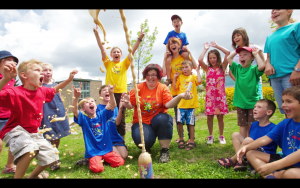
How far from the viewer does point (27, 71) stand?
259 centimetres

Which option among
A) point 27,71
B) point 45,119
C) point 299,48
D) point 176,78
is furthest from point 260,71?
point 45,119

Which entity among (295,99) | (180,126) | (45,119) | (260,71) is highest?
(260,71)

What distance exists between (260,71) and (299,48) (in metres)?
0.65

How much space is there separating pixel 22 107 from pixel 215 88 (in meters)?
3.56

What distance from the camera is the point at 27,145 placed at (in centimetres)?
235

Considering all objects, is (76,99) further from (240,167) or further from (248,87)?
(248,87)

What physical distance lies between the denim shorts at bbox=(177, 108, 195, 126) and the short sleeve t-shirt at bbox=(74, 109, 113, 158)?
62.1 inches

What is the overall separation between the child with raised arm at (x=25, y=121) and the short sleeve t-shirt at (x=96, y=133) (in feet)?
2.22

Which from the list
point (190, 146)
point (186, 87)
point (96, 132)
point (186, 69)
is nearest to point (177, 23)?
point (186, 69)

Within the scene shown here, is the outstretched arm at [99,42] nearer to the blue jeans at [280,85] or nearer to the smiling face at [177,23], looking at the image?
the smiling face at [177,23]

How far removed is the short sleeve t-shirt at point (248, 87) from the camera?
346 centimetres

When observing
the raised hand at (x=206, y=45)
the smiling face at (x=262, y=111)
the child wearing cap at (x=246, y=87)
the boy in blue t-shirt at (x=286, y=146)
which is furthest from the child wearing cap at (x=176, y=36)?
the boy in blue t-shirt at (x=286, y=146)
